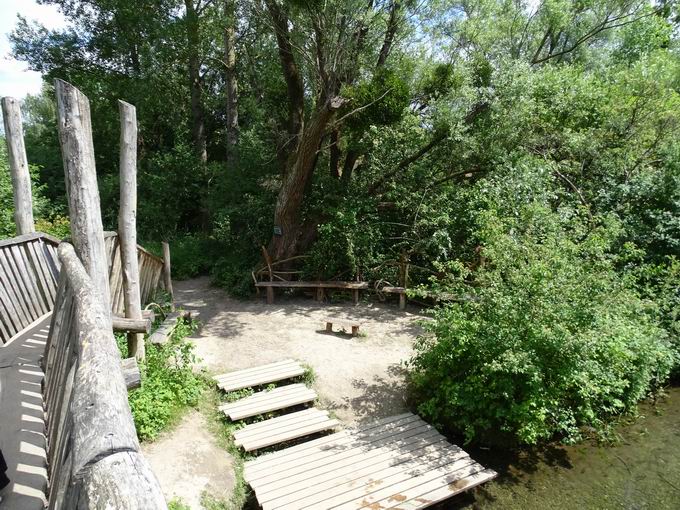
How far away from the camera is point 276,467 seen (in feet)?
17.0

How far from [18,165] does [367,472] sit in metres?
7.28

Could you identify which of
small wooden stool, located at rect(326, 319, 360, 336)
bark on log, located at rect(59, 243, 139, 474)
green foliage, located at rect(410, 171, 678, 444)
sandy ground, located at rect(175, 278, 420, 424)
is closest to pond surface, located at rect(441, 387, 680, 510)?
green foliage, located at rect(410, 171, 678, 444)

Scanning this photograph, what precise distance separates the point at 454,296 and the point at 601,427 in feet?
9.77

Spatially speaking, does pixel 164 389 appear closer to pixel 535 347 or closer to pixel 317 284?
pixel 535 347

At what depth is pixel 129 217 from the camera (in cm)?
562

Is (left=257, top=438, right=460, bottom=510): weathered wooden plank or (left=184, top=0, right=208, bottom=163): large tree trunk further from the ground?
(left=184, top=0, right=208, bottom=163): large tree trunk

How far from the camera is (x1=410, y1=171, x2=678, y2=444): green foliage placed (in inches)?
227

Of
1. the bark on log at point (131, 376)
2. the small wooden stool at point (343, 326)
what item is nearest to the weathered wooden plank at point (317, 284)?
the small wooden stool at point (343, 326)

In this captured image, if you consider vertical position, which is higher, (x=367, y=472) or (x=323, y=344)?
(x=323, y=344)

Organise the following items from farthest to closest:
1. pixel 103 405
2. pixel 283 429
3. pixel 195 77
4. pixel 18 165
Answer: pixel 195 77 → pixel 18 165 → pixel 283 429 → pixel 103 405

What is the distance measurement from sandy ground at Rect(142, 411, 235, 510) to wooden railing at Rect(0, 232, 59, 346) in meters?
2.31

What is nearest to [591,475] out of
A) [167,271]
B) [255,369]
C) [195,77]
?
[255,369]

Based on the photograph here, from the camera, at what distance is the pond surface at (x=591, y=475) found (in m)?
5.46

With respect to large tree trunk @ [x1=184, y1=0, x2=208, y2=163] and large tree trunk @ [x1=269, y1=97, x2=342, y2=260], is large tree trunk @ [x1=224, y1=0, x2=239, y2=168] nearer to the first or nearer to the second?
large tree trunk @ [x1=184, y1=0, x2=208, y2=163]
